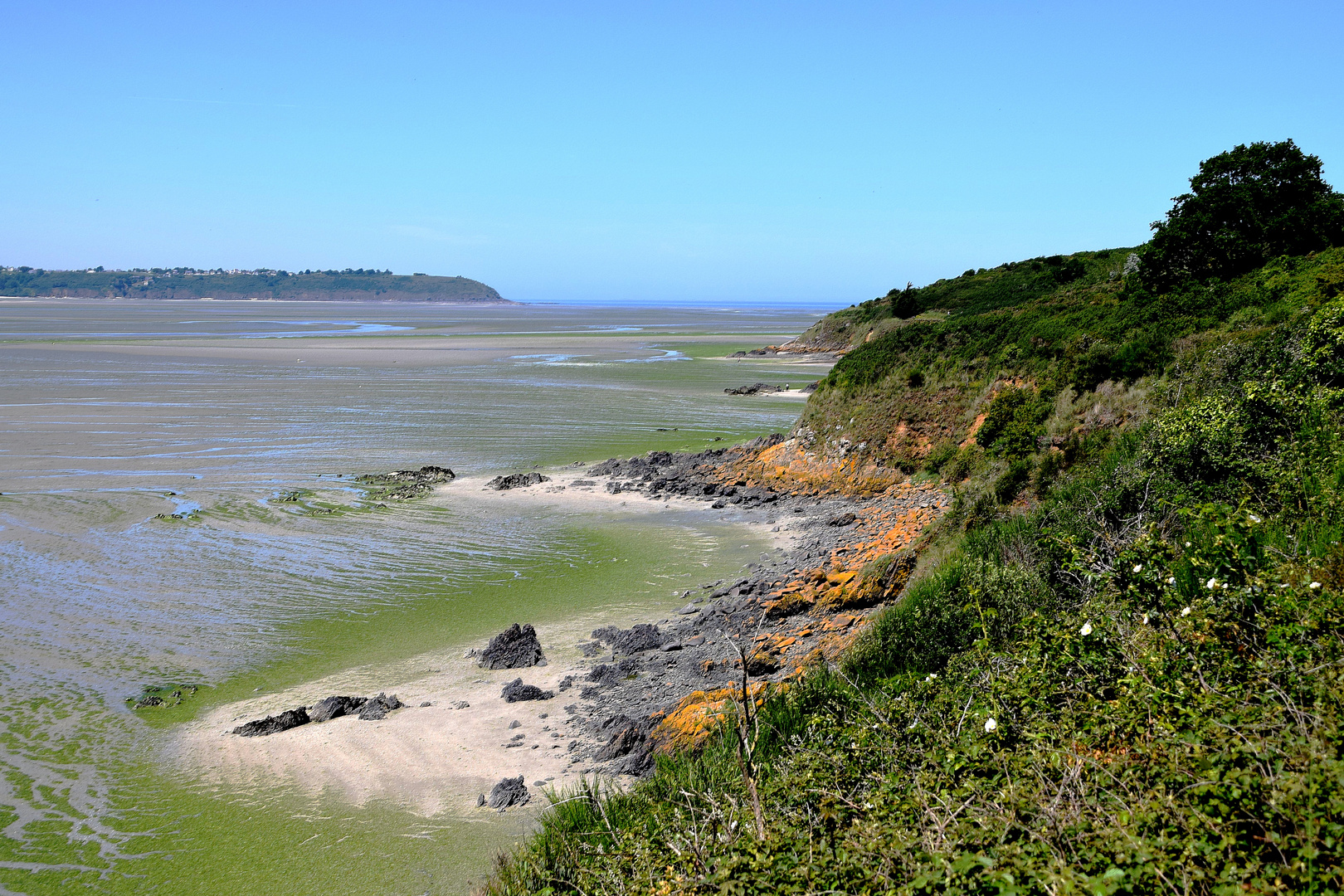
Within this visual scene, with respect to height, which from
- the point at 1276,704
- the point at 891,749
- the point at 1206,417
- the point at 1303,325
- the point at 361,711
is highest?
the point at 1303,325

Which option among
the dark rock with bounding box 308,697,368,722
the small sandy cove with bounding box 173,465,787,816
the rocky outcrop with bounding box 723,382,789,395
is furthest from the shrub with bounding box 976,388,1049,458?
the rocky outcrop with bounding box 723,382,789,395

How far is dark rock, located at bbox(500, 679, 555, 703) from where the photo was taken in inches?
465

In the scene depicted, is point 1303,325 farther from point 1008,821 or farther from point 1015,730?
point 1008,821

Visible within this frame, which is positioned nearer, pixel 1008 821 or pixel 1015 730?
pixel 1008 821

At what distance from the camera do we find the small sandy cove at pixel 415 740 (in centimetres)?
989

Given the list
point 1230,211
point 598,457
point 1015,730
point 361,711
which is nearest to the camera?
point 1015,730

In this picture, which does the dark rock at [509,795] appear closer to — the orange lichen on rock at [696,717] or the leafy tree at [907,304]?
the orange lichen on rock at [696,717]

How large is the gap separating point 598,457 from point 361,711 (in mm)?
18358

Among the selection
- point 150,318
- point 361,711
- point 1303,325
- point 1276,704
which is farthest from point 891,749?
point 150,318

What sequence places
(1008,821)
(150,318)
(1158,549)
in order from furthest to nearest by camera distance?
(150,318)
(1158,549)
(1008,821)

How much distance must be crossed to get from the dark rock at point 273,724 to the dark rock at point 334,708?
0.15 m

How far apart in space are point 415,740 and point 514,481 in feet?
49.1

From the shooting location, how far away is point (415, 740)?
1084 cm

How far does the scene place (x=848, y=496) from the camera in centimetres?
2225
